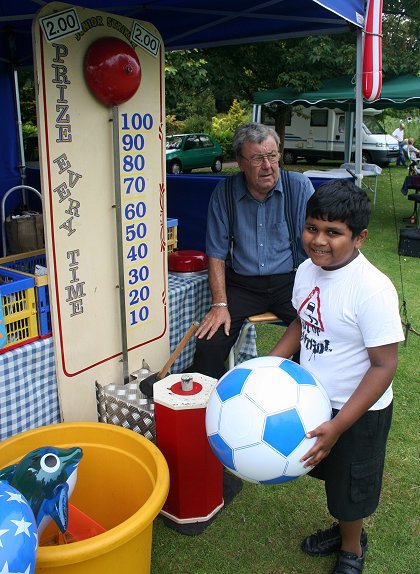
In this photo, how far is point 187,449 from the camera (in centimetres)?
219

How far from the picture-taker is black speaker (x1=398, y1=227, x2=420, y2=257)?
6.99 meters

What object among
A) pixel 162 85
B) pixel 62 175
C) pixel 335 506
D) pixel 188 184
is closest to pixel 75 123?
pixel 62 175

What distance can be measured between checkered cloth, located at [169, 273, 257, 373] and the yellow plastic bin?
4.20 feet

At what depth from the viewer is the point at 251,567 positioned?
6.97ft

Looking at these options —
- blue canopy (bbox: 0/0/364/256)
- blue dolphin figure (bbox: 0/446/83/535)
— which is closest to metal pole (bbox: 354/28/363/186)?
blue canopy (bbox: 0/0/364/256)

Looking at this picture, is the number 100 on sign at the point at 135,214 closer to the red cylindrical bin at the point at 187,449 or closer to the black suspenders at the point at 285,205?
the black suspenders at the point at 285,205

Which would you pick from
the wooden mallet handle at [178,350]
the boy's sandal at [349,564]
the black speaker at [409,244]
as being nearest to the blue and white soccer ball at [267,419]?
the boy's sandal at [349,564]

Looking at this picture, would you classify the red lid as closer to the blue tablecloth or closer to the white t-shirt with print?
the blue tablecloth

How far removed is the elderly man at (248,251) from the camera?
286cm

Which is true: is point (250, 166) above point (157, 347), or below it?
above

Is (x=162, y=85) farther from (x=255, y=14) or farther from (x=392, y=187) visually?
(x=392, y=187)

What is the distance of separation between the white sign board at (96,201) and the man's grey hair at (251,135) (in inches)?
15.7

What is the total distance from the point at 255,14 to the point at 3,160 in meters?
2.81

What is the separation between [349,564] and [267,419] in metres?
0.91
